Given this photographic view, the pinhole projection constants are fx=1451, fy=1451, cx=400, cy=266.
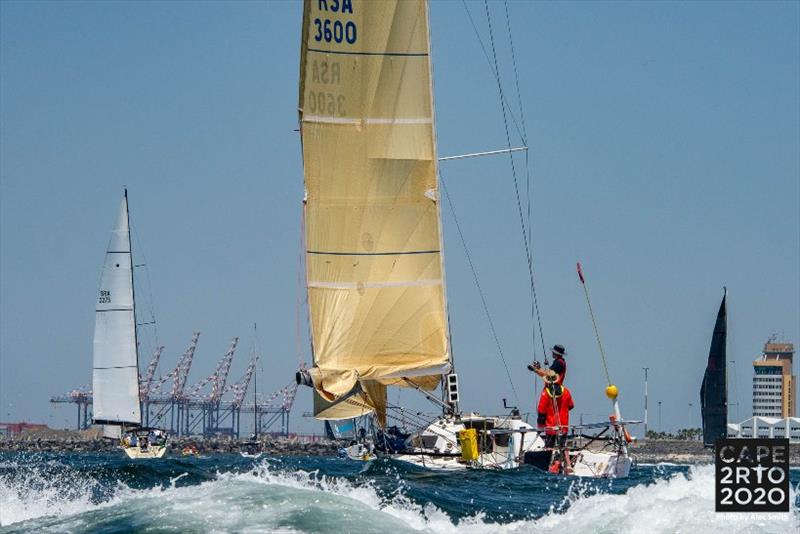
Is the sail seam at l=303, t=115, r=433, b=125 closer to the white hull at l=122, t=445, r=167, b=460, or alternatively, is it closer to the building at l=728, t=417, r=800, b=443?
the white hull at l=122, t=445, r=167, b=460

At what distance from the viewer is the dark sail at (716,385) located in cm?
5228

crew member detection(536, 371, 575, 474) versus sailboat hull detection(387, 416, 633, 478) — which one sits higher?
crew member detection(536, 371, 575, 474)

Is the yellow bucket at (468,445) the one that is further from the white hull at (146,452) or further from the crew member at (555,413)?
the white hull at (146,452)

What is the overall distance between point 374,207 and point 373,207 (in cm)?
2

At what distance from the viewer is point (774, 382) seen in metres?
186

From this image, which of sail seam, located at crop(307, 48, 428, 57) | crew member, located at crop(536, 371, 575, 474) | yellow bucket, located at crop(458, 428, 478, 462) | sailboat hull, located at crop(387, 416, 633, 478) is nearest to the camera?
sailboat hull, located at crop(387, 416, 633, 478)

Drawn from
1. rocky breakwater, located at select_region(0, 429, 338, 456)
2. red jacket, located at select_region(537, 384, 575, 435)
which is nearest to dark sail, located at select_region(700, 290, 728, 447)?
red jacket, located at select_region(537, 384, 575, 435)

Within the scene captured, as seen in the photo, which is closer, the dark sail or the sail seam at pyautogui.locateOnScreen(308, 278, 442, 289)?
the sail seam at pyautogui.locateOnScreen(308, 278, 442, 289)

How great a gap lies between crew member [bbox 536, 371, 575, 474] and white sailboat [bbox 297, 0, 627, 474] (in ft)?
6.76

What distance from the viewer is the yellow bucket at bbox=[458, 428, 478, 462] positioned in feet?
93.4

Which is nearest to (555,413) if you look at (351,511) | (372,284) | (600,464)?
(600,464)

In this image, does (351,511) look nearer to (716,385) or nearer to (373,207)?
(373,207)

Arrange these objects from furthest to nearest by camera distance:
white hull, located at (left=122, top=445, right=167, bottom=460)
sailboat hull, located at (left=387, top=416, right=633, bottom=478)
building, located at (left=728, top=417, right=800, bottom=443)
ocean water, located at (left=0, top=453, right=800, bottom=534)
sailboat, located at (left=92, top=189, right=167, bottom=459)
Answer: building, located at (left=728, top=417, right=800, bottom=443)
sailboat, located at (left=92, top=189, right=167, bottom=459)
white hull, located at (left=122, top=445, right=167, bottom=460)
sailboat hull, located at (left=387, top=416, right=633, bottom=478)
ocean water, located at (left=0, top=453, right=800, bottom=534)

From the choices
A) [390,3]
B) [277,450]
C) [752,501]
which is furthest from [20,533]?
[277,450]
